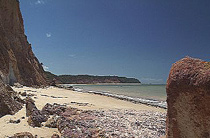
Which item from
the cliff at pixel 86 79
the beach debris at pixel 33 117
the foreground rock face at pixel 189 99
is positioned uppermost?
the cliff at pixel 86 79

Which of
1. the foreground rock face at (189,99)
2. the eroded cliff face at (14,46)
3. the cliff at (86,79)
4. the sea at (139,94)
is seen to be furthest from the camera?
the cliff at (86,79)

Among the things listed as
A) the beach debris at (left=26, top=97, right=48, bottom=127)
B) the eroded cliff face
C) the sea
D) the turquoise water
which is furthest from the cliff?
the beach debris at (left=26, top=97, right=48, bottom=127)

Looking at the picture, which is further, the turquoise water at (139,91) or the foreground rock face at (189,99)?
the turquoise water at (139,91)

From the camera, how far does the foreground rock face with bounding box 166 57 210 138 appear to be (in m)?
2.53

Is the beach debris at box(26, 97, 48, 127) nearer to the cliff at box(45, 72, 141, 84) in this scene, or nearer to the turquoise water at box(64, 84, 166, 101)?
the turquoise water at box(64, 84, 166, 101)

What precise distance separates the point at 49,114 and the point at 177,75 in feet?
16.4

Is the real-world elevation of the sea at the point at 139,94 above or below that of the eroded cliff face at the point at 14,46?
below

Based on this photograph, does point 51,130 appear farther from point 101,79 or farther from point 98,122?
point 101,79

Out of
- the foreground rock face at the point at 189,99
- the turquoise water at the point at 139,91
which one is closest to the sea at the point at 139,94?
the turquoise water at the point at 139,91

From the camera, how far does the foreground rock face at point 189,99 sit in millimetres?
2525

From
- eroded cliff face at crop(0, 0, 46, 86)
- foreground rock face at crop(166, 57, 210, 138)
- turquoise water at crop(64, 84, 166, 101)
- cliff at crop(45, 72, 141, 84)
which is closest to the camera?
foreground rock face at crop(166, 57, 210, 138)

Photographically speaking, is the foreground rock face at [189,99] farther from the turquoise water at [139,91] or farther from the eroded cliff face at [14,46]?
the eroded cliff face at [14,46]

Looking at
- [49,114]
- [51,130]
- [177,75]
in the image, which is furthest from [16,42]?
[177,75]

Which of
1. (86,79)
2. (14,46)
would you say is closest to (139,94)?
(14,46)
